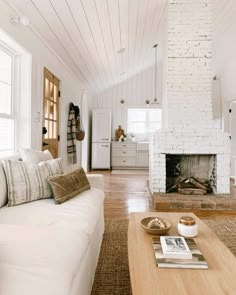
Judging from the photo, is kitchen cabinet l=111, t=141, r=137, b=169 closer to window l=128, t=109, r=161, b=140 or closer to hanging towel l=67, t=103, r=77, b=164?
window l=128, t=109, r=161, b=140

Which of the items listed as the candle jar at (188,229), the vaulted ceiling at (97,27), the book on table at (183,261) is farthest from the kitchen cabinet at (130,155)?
the book on table at (183,261)

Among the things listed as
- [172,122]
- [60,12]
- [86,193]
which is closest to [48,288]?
[86,193]

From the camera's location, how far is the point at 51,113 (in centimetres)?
408

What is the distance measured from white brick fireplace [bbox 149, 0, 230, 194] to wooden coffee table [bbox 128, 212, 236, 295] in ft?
8.93

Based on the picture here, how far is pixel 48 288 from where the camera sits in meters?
0.94

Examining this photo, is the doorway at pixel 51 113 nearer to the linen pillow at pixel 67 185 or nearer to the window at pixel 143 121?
the linen pillow at pixel 67 185

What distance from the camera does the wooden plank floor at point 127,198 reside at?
3526mm

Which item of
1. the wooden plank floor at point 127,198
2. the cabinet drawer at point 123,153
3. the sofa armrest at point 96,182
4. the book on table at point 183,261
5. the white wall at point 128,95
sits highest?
the white wall at point 128,95

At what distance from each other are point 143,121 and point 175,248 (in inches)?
282

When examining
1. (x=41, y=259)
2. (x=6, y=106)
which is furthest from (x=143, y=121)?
(x=41, y=259)

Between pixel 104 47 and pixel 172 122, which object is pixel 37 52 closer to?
pixel 104 47

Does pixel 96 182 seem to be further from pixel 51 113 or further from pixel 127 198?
pixel 51 113

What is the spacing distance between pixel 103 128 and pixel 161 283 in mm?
6731

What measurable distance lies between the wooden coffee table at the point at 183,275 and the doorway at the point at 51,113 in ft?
8.73
